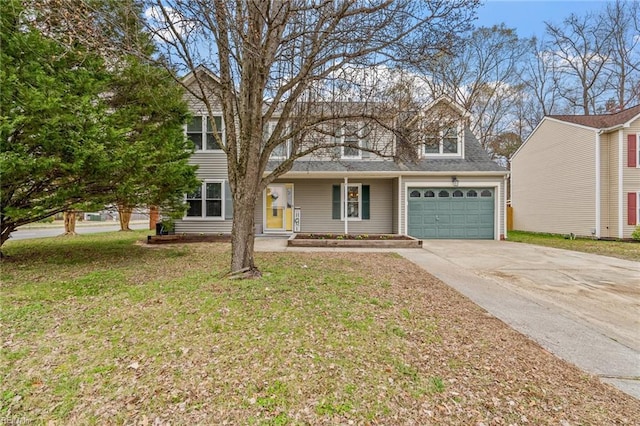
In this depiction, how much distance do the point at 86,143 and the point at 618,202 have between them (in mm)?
19307

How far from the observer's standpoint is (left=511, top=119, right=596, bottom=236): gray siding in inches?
564

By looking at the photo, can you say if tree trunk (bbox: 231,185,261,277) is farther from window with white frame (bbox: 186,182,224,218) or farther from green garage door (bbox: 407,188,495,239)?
green garage door (bbox: 407,188,495,239)

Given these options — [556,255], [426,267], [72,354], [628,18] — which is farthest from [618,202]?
[72,354]

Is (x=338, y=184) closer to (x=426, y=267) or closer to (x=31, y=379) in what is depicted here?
(x=426, y=267)

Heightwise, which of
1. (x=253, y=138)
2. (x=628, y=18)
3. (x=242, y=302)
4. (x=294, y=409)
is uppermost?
(x=628, y=18)

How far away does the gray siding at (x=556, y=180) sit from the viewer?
47.0 ft

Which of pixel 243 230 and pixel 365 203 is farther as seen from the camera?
pixel 365 203

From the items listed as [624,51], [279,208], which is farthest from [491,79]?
[279,208]

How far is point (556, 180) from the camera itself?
1612 centimetres

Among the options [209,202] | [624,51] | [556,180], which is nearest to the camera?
[209,202]

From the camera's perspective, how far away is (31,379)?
8.81 feet

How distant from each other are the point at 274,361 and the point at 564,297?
554cm

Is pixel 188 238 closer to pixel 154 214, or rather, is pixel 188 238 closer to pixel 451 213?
pixel 154 214

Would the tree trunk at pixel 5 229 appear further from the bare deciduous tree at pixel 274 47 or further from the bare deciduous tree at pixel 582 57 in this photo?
the bare deciduous tree at pixel 582 57
